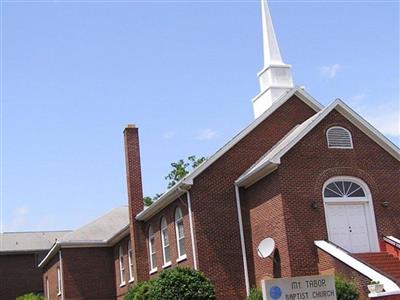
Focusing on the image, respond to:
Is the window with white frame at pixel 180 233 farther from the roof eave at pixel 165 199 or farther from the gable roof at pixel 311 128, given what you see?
the gable roof at pixel 311 128

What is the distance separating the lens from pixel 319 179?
74.1 feet

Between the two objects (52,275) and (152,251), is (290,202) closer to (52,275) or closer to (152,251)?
(152,251)

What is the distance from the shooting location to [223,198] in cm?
2439

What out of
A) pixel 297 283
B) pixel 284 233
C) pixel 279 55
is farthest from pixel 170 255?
pixel 297 283

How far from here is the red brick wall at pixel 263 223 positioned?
858 inches

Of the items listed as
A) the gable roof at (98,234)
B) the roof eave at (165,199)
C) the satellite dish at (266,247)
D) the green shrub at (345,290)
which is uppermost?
the gable roof at (98,234)

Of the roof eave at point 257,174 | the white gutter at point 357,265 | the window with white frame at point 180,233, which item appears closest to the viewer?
the white gutter at point 357,265

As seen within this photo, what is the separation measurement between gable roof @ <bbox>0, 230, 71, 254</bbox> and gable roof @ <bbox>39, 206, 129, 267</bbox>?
10321 mm

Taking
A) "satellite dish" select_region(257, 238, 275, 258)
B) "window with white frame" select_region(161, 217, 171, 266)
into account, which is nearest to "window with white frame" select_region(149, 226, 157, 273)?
"window with white frame" select_region(161, 217, 171, 266)

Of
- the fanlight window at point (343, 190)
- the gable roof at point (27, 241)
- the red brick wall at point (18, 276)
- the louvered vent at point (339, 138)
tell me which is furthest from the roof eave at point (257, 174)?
the gable roof at point (27, 241)

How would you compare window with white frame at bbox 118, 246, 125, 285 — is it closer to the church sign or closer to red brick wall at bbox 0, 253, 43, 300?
red brick wall at bbox 0, 253, 43, 300

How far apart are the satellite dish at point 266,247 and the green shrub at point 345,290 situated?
3.60m

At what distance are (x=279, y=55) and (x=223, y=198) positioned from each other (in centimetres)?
811

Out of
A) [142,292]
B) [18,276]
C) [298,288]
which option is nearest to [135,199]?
[142,292]
